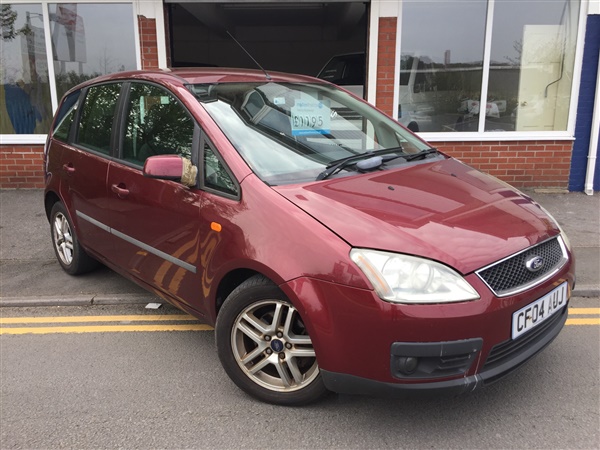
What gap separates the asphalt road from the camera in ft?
8.13

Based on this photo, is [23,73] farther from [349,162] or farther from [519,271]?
[519,271]

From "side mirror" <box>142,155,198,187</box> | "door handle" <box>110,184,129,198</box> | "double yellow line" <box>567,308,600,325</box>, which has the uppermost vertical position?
"side mirror" <box>142,155,198,187</box>

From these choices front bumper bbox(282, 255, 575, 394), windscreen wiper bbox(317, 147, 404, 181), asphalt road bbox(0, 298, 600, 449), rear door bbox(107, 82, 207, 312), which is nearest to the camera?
front bumper bbox(282, 255, 575, 394)

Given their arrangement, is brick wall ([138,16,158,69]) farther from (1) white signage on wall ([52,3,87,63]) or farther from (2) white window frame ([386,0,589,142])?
(2) white window frame ([386,0,589,142])

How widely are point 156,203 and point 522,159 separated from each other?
606 cm

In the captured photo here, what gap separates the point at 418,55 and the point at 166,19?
371 centimetres

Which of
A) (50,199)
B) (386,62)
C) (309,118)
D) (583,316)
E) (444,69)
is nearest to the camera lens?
(309,118)

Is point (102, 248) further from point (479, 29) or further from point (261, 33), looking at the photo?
point (261, 33)

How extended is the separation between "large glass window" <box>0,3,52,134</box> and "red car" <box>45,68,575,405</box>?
4846 mm

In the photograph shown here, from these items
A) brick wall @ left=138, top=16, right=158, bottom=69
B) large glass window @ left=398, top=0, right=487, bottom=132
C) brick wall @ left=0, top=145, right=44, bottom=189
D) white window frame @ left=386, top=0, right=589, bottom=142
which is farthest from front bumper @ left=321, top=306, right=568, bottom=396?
brick wall @ left=0, top=145, right=44, bottom=189

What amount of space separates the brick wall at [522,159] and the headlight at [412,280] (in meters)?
5.58

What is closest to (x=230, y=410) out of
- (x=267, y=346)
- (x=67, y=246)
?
(x=267, y=346)

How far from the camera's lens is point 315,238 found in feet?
7.66

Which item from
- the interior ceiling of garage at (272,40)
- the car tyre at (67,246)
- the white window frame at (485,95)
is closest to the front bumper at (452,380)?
the car tyre at (67,246)
